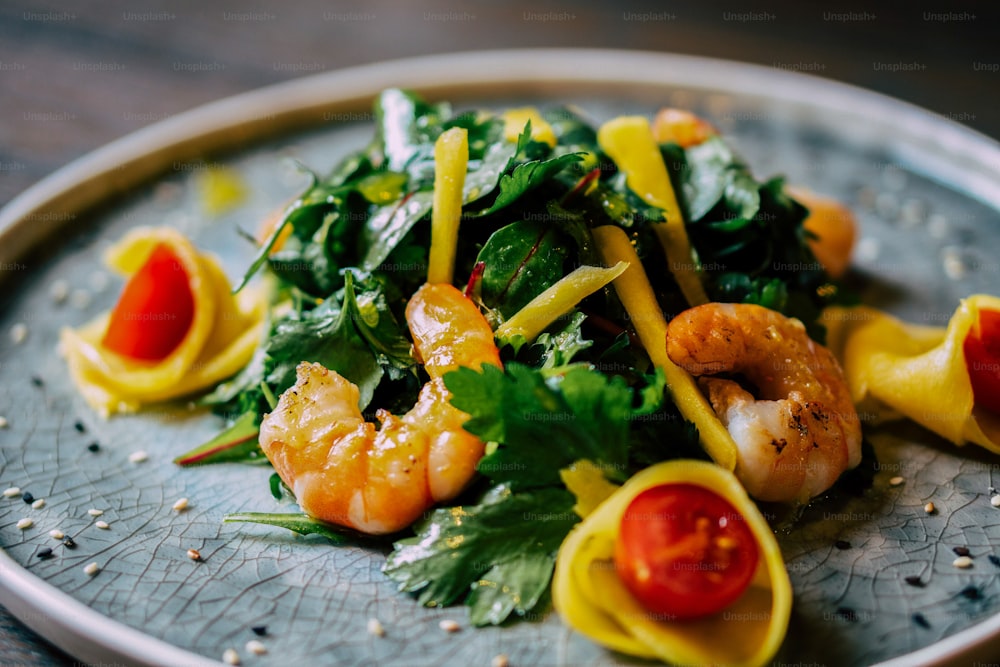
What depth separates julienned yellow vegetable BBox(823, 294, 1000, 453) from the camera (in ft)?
10.3

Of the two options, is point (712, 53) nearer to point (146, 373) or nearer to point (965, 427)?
point (965, 427)

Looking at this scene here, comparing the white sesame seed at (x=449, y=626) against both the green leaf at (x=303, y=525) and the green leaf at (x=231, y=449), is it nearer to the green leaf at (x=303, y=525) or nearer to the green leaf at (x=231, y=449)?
the green leaf at (x=303, y=525)

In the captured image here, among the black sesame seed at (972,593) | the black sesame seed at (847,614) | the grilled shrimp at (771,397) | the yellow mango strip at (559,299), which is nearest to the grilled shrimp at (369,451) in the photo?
the yellow mango strip at (559,299)

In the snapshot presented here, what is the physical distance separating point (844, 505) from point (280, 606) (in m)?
1.79

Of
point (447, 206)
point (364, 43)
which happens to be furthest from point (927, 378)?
point (364, 43)

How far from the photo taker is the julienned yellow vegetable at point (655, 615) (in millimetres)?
2369

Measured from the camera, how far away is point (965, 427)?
10.3 feet

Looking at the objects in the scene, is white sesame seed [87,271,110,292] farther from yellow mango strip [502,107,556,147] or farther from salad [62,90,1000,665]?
yellow mango strip [502,107,556,147]

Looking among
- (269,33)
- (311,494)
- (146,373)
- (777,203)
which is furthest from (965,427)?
(269,33)

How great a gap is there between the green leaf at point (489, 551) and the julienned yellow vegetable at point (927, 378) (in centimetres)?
139

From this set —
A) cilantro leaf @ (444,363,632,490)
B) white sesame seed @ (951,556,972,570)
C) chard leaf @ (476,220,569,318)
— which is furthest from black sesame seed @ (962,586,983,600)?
chard leaf @ (476,220,569,318)

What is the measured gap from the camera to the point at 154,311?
380cm

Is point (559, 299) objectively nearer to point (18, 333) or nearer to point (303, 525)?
point (303, 525)

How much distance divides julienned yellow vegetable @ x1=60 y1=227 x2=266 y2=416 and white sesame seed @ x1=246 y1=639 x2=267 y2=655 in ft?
4.72
